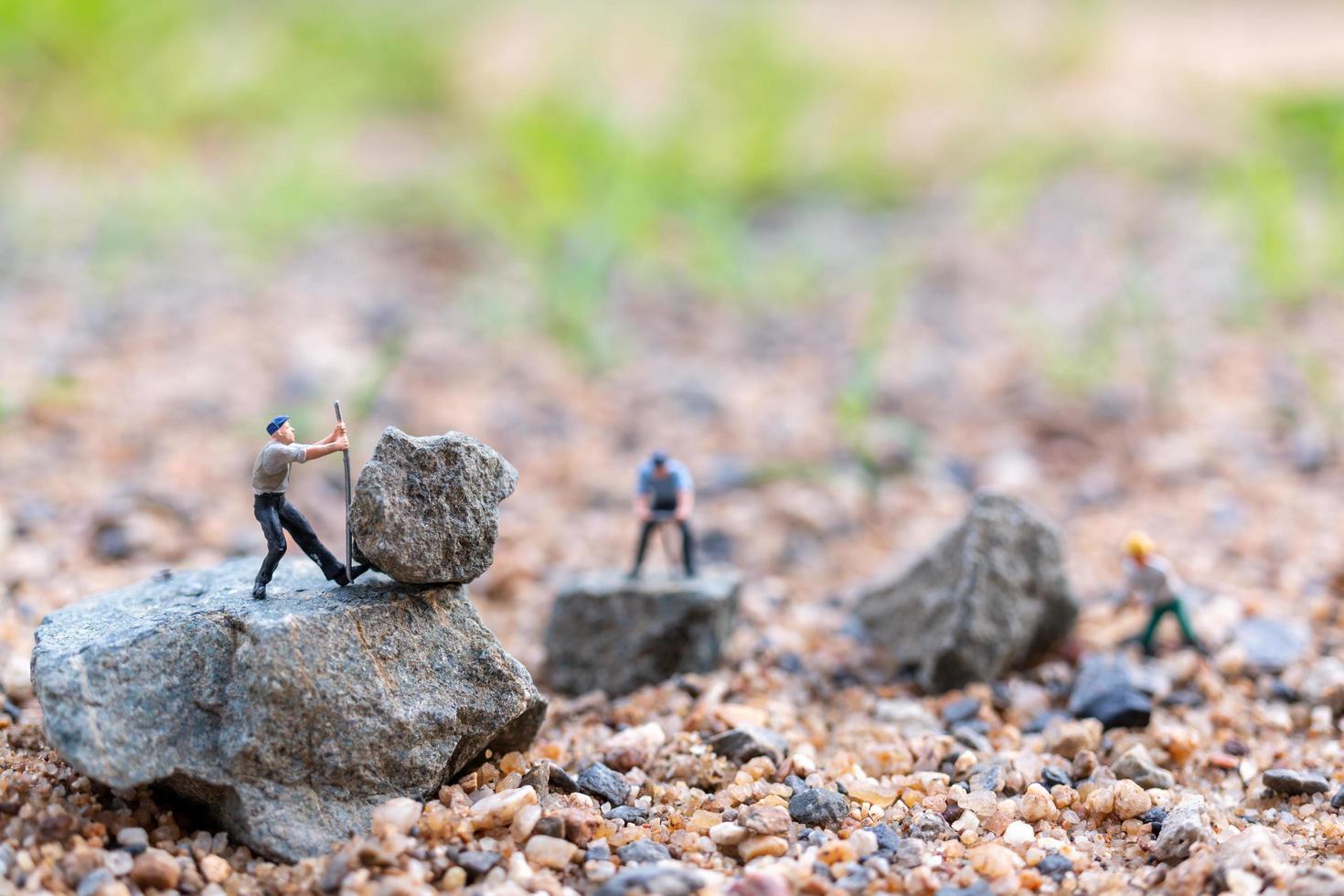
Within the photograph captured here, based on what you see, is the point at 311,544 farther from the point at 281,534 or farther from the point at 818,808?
the point at 818,808

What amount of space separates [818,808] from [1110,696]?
1.10 metres

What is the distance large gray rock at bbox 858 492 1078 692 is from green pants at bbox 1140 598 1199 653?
0.23 m

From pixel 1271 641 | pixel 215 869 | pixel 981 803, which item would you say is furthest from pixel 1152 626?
pixel 215 869

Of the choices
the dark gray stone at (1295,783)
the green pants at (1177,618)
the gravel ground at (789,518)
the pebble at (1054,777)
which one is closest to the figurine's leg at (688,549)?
the gravel ground at (789,518)

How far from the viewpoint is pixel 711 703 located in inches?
134

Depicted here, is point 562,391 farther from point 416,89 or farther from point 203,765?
point 416,89

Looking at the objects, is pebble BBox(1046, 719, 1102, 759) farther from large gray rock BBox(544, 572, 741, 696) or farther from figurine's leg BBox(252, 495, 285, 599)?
Result: figurine's leg BBox(252, 495, 285, 599)

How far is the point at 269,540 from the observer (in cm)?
292

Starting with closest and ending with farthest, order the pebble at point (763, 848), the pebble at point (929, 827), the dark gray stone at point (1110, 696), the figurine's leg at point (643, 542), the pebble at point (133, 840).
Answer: the pebble at point (133, 840) < the pebble at point (763, 848) < the pebble at point (929, 827) < the dark gray stone at point (1110, 696) < the figurine's leg at point (643, 542)

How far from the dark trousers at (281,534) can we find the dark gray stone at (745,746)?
3.44 feet

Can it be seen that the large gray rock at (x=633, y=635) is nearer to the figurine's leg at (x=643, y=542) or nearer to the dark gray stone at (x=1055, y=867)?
the figurine's leg at (x=643, y=542)

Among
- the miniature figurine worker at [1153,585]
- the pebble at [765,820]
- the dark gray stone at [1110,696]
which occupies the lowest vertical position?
the pebble at [765,820]

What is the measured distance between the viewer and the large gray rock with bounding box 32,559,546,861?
101 inches

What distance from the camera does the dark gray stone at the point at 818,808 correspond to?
9.12ft
